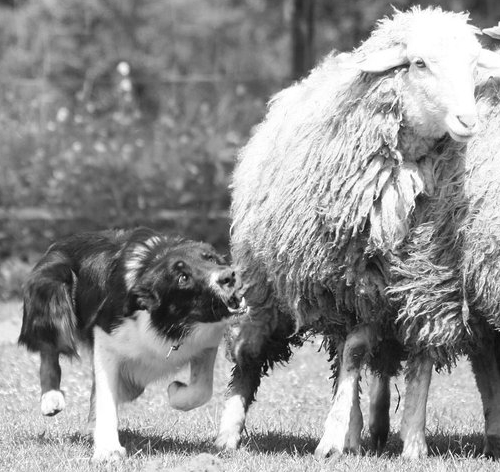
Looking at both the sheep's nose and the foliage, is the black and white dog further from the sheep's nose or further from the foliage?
the foliage

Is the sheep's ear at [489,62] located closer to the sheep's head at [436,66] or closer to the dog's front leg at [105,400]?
the sheep's head at [436,66]

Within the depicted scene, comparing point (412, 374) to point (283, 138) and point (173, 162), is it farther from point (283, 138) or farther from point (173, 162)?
point (173, 162)

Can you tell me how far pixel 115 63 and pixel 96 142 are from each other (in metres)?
5.62

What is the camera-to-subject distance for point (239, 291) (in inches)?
220

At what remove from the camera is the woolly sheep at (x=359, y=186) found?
17.0 ft

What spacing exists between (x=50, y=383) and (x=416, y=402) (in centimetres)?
175

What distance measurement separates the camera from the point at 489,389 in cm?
574

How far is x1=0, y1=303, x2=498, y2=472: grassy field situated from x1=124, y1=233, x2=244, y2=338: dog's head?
623mm

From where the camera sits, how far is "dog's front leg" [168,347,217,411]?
215 inches

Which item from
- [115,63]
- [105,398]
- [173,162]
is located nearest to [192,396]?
[105,398]

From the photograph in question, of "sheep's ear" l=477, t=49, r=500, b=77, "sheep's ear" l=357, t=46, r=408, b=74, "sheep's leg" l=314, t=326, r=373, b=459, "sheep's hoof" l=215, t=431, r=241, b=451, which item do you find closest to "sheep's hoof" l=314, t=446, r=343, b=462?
"sheep's leg" l=314, t=326, r=373, b=459

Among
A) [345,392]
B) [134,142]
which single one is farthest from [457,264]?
[134,142]

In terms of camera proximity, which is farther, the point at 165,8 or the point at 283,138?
the point at 165,8

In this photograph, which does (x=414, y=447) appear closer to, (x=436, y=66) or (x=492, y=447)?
(x=492, y=447)
